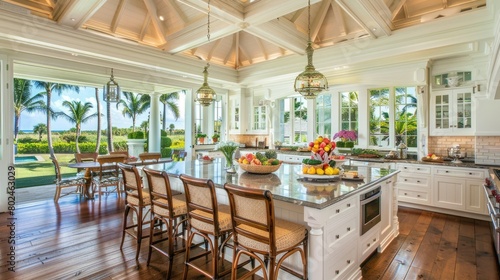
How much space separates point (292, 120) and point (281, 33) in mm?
3309

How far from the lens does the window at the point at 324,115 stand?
657cm

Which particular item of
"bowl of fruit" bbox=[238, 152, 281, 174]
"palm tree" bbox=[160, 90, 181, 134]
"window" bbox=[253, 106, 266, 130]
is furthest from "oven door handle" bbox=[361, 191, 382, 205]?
"palm tree" bbox=[160, 90, 181, 134]

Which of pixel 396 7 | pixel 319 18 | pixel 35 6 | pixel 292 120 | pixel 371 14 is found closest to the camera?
pixel 371 14

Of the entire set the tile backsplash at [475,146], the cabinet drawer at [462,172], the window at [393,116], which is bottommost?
the cabinet drawer at [462,172]

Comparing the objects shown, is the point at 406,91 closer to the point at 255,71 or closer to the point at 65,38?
the point at 255,71

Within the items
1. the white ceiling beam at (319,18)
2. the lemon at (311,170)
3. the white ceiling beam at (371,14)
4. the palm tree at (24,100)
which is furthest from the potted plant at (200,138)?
the palm tree at (24,100)

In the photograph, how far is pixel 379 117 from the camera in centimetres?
583

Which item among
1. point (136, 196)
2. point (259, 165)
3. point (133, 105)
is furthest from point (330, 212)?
point (133, 105)

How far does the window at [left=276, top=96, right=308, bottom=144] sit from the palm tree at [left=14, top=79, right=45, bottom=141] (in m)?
10.4

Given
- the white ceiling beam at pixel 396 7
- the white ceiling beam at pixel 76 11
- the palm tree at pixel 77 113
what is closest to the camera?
the white ceiling beam at pixel 76 11

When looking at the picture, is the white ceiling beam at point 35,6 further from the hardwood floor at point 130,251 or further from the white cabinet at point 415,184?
the white cabinet at point 415,184

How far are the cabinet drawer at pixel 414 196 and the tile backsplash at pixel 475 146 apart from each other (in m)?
0.97

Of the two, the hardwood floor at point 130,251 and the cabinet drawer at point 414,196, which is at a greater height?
the cabinet drawer at point 414,196

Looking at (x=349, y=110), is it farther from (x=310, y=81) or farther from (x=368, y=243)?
(x=368, y=243)
